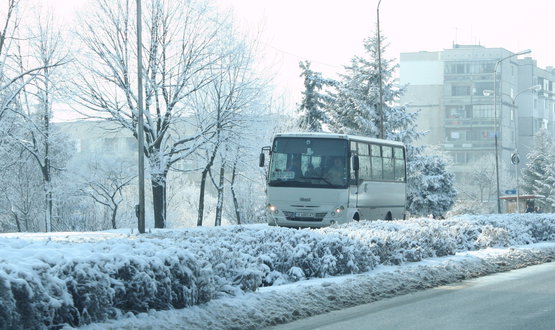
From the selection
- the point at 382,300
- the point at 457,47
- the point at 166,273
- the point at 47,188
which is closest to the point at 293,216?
the point at 382,300

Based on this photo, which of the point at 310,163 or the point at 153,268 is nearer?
the point at 153,268

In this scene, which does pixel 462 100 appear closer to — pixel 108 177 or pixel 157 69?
pixel 108 177

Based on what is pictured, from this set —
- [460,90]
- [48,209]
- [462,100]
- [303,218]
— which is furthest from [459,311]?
[460,90]

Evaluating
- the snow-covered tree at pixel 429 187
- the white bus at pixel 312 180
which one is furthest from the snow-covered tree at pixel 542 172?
the white bus at pixel 312 180

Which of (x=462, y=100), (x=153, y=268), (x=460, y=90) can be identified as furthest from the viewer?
(x=460, y=90)

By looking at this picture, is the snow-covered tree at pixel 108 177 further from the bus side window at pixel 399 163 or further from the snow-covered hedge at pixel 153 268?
the snow-covered hedge at pixel 153 268

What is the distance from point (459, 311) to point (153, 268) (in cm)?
391

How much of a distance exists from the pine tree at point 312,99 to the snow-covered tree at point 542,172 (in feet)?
141

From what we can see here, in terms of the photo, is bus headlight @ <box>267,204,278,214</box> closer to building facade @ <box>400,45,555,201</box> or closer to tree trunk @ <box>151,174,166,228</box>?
tree trunk @ <box>151,174,166,228</box>

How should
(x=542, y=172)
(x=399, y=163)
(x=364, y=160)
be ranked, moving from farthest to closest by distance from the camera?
(x=542, y=172), (x=399, y=163), (x=364, y=160)

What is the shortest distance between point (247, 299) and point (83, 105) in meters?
29.2

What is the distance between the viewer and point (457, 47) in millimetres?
140875

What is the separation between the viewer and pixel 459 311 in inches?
426

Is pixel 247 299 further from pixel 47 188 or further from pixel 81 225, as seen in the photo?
pixel 81 225
